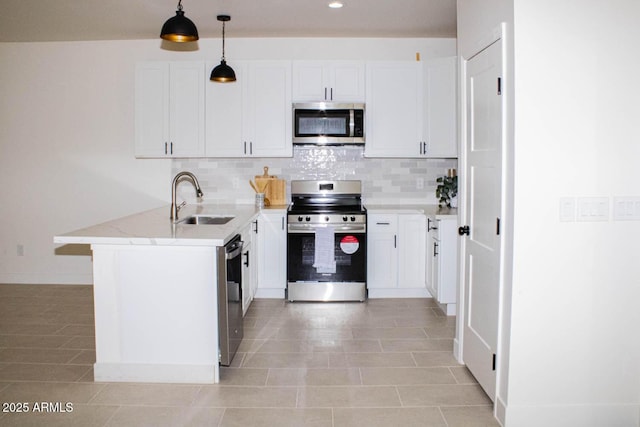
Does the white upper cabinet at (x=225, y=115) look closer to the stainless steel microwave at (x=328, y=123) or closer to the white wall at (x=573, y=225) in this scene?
the stainless steel microwave at (x=328, y=123)

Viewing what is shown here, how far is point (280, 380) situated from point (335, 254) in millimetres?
A: 1931

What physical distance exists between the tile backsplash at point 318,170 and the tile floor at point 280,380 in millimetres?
1542

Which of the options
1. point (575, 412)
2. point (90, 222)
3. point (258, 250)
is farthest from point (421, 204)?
point (90, 222)

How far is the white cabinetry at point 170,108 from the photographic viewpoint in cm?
530

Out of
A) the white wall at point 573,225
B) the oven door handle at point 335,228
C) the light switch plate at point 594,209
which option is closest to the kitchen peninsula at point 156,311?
the white wall at point 573,225

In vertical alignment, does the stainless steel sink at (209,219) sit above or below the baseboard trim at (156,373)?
above

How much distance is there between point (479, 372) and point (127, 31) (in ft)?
14.6

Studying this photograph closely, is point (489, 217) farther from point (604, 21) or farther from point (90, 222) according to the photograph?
point (90, 222)

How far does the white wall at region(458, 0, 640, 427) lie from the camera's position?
8.46ft

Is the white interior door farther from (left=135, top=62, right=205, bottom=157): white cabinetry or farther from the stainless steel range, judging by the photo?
(left=135, top=62, right=205, bottom=157): white cabinetry

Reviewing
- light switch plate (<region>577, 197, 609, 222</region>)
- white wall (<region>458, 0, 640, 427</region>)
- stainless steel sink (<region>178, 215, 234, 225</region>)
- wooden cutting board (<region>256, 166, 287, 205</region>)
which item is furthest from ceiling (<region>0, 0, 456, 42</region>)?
light switch plate (<region>577, 197, 609, 222</region>)

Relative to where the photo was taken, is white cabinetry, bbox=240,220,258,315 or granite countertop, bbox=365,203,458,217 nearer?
white cabinetry, bbox=240,220,258,315

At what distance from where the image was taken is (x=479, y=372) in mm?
3174

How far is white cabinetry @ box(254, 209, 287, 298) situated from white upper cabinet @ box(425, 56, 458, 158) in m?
1.65
